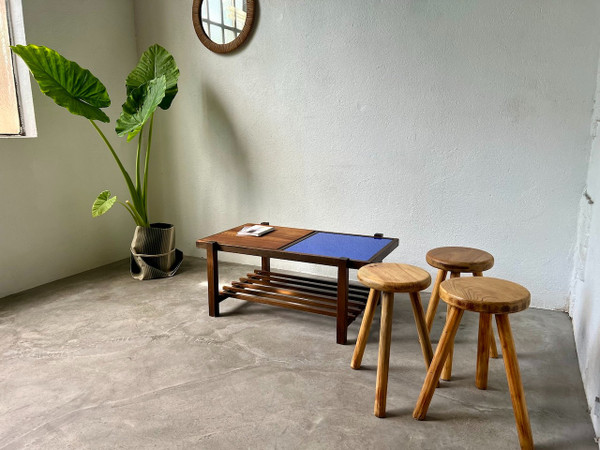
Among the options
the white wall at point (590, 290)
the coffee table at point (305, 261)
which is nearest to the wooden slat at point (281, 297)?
the coffee table at point (305, 261)

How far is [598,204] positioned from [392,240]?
42.9 inches

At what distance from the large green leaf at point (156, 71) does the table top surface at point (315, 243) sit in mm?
1309

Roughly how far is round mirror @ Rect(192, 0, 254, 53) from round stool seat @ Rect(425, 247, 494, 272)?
2421 mm

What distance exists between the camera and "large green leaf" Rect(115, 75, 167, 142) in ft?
10.9

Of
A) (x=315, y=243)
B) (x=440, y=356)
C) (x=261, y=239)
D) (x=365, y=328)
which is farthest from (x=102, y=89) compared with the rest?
(x=440, y=356)

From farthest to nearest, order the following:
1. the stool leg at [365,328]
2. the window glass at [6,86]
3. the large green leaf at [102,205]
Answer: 1. the window glass at [6,86]
2. the large green leaf at [102,205]
3. the stool leg at [365,328]

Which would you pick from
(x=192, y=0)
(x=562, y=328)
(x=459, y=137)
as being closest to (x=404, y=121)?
(x=459, y=137)

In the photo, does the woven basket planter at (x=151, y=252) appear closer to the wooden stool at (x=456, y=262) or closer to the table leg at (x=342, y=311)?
the table leg at (x=342, y=311)

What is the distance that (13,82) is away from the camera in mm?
3400

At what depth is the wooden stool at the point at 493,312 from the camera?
162 cm

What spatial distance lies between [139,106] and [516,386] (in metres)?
3.04

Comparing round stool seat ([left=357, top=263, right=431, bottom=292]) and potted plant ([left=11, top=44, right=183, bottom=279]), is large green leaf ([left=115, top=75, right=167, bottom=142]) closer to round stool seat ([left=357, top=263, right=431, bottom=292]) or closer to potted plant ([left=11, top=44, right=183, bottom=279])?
potted plant ([left=11, top=44, right=183, bottom=279])

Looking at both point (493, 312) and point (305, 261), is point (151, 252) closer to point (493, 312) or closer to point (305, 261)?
point (305, 261)

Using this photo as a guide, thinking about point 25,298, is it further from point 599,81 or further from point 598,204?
point 599,81
